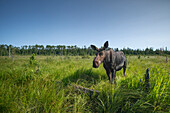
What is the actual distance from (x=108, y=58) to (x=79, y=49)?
87.5 m

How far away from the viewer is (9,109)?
1.43m

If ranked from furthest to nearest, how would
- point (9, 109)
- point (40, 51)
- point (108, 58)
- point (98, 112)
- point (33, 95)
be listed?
point (40, 51) → point (108, 58) → point (33, 95) → point (98, 112) → point (9, 109)

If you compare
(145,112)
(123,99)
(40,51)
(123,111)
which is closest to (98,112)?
(123,111)

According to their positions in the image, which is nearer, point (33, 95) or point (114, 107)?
point (114, 107)

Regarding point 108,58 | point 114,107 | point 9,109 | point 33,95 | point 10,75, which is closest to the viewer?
point 9,109

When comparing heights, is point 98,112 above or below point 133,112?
below

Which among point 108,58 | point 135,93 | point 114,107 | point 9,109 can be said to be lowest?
point 114,107

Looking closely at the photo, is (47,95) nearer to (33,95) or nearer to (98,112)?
(33,95)

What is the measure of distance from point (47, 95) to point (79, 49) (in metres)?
88.3

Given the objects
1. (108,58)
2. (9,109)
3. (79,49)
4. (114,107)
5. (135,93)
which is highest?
(79,49)

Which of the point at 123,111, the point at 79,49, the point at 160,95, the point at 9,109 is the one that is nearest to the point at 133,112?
the point at 123,111

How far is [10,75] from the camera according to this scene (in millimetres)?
3176

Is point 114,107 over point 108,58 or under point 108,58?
under

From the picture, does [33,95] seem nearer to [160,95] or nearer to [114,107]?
[114,107]
